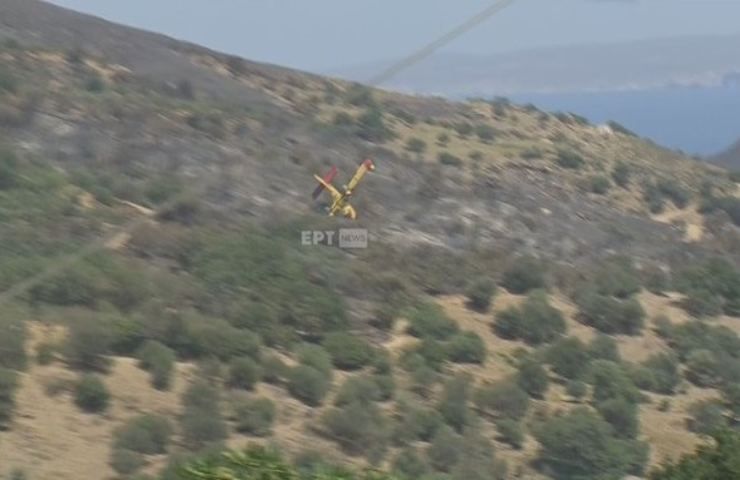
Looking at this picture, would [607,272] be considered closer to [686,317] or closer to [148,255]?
[686,317]

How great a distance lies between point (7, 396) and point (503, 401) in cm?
680

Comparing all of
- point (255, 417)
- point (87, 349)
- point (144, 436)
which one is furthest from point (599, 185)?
point (144, 436)

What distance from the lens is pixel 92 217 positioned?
2450 centimetres

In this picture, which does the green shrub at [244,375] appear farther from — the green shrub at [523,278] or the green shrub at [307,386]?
the green shrub at [523,278]

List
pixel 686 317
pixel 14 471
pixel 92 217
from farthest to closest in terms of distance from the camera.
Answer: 1. pixel 686 317
2. pixel 92 217
3. pixel 14 471

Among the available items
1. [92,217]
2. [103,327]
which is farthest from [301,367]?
[92,217]

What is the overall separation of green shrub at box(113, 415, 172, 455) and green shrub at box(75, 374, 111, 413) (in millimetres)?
879

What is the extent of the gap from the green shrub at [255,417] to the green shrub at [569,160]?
3344 cm

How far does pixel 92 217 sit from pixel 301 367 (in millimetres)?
6849

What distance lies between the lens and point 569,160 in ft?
164

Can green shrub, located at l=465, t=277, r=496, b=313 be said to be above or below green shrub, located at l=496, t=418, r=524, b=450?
above

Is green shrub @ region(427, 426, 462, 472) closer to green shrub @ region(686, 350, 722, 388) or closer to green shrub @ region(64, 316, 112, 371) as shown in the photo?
green shrub @ region(64, 316, 112, 371)

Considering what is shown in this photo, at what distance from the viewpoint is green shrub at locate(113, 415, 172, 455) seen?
49.2ft

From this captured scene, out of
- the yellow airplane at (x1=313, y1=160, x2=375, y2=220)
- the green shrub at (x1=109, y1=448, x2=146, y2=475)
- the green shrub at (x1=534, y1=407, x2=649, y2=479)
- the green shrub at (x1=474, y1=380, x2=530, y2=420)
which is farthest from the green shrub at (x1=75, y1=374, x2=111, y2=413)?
the yellow airplane at (x1=313, y1=160, x2=375, y2=220)
